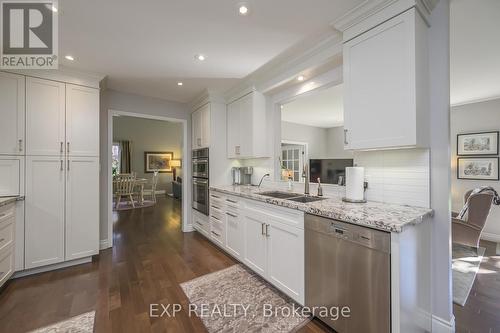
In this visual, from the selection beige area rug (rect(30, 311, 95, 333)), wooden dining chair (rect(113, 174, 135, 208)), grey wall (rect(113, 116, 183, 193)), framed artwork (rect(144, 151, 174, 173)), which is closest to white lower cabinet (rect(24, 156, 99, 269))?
beige area rug (rect(30, 311, 95, 333))

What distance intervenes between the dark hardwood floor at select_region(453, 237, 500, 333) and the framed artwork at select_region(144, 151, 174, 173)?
31.2 ft

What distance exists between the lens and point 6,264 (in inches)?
84.9

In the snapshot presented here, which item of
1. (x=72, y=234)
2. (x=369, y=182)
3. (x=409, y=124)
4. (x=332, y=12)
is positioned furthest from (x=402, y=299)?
(x=72, y=234)

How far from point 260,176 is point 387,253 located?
7.43 feet

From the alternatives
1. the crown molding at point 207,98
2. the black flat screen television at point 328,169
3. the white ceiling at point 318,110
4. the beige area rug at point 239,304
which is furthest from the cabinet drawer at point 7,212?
the white ceiling at point 318,110

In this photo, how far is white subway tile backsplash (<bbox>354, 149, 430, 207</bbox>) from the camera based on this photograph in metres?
1.64

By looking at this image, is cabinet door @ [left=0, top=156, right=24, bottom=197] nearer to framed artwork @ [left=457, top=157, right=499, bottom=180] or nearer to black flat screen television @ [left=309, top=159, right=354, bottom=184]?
black flat screen television @ [left=309, top=159, right=354, bottom=184]

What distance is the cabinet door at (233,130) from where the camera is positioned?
3382mm

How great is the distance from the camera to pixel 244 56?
7.93ft

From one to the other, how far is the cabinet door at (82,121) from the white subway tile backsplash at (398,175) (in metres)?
3.21

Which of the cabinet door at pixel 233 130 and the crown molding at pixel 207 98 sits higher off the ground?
the crown molding at pixel 207 98

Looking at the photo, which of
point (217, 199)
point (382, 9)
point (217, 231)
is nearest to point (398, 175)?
point (382, 9)

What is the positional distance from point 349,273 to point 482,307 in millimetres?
1574

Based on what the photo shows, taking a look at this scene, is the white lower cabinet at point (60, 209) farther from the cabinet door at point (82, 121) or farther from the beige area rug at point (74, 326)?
the beige area rug at point (74, 326)
